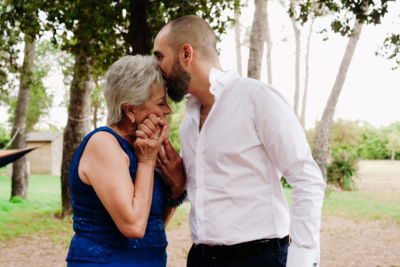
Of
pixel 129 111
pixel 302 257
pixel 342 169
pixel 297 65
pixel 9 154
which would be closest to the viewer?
pixel 302 257

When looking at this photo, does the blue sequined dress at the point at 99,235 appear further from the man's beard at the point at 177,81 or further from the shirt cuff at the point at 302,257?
the shirt cuff at the point at 302,257

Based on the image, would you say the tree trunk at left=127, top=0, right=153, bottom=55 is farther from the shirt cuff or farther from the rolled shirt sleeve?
the shirt cuff

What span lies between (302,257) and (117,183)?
97cm

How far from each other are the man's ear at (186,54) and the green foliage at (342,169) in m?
23.3

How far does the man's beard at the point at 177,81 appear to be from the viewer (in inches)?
110

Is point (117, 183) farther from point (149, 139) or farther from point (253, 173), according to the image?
point (253, 173)

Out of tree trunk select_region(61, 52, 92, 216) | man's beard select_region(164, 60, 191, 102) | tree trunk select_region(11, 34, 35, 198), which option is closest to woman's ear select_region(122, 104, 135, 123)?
man's beard select_region(164, 60, 191, 102)

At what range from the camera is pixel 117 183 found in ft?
7.70

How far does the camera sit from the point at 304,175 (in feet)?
7.73

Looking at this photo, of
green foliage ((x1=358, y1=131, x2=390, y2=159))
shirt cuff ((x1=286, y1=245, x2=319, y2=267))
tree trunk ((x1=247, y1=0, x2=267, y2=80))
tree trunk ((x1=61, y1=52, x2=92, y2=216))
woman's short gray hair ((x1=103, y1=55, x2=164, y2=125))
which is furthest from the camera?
green foliage ((x1=358, y1=131, x2=390, y2=159))

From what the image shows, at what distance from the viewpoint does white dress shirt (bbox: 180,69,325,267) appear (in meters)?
2.35

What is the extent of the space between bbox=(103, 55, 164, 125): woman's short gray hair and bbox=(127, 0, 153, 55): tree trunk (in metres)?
4.36

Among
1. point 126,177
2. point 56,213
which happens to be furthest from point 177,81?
point 56,213

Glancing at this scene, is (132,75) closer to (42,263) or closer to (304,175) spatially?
(304,175)
